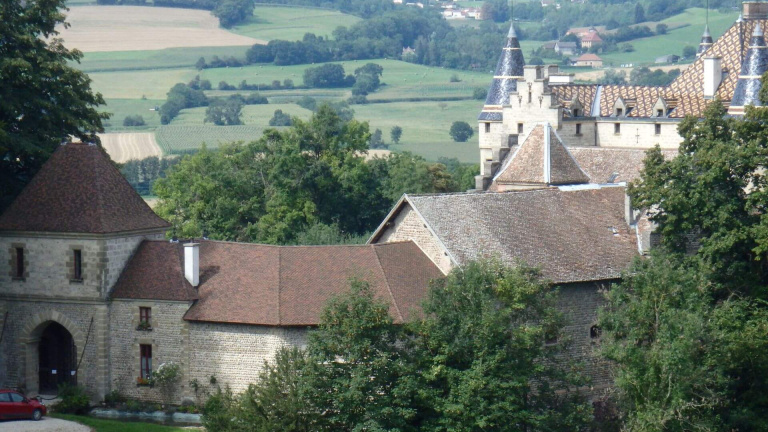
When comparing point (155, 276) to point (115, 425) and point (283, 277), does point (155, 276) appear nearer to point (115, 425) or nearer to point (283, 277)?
point (283, 277)

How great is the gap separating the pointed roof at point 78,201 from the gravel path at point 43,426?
25.0 feet

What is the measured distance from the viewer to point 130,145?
439 feet

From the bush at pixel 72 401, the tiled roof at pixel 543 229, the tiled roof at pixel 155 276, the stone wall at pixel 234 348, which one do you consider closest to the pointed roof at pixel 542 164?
the tiled roof at pixel 543 229

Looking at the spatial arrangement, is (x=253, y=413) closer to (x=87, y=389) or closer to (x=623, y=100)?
(x=87, y=389)

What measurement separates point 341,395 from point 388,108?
132 m

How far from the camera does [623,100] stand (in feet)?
278

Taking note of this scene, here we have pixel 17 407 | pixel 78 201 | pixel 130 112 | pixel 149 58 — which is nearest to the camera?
pixel 17 407

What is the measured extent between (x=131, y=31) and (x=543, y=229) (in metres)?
135

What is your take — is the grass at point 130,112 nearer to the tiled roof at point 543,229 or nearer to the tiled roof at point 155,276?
the tiled roof at point 543,229

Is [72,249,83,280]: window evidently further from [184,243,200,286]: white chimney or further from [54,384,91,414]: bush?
[54,384,91,414]: bush

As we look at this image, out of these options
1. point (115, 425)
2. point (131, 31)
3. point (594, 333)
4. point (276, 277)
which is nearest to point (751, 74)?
point (594, 333)

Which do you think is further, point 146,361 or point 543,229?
point 543,229

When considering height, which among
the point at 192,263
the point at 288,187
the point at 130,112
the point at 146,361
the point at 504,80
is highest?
the point at 504,80

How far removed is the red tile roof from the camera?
50688mm
